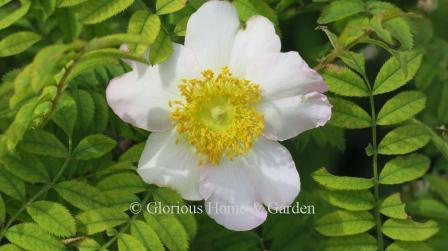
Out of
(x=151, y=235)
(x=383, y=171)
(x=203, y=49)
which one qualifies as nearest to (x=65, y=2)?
(x=203, y=49)

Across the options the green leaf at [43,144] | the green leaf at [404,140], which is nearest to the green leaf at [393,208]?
the green leaf at [404,140]

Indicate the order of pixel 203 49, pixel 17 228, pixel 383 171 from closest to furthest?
pixel 17 228, pixel 203 49, pixel 383 171

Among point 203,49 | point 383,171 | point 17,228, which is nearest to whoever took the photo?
point 17,228

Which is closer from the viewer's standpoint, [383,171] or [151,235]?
[151,235]

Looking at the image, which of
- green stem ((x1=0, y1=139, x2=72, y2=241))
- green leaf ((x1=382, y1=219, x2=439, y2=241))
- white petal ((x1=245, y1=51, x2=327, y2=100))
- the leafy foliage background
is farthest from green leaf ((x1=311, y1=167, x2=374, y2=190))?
green stem ((x1=0, y1=139, x2=72, y2=241))

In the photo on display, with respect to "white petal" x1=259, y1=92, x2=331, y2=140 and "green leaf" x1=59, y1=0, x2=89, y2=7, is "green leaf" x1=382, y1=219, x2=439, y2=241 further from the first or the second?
"green leaf" x1=59, y1=0, x2=89, y2=7

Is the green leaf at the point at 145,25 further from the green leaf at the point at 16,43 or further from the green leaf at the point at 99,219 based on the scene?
the green leaf at the point at 99,219

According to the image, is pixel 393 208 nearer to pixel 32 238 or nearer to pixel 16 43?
pixel 32 238

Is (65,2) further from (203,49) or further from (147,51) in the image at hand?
Result: (203,49)
